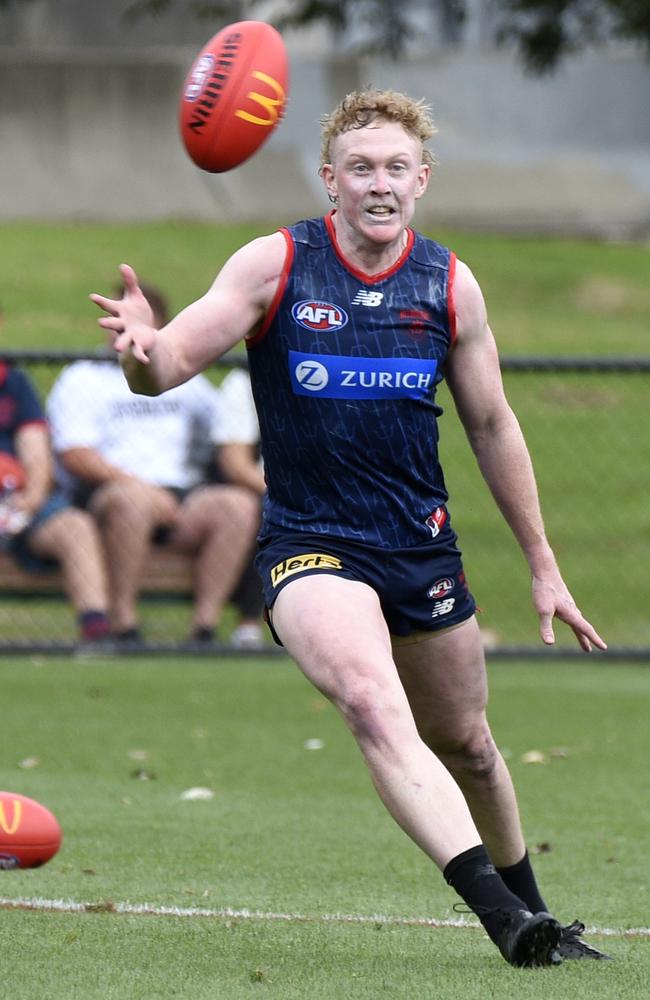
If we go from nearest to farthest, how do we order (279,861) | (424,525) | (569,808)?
1. (424,525)
2. (279,861)
3. (569,808)

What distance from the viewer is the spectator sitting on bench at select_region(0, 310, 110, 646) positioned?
411 inches

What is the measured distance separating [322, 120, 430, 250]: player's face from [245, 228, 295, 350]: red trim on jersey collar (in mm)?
150

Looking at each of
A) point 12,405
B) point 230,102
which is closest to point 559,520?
point 12,405

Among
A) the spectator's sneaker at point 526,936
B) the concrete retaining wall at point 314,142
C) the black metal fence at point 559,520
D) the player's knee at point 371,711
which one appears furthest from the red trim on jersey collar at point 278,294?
the concrete retaining wall at point 314,142

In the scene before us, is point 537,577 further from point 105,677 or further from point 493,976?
point 105,677

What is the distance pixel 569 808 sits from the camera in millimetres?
6969

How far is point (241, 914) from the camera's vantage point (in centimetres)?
514

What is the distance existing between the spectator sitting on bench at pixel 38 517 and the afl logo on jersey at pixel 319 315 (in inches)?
235

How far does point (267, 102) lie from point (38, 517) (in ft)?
18.6

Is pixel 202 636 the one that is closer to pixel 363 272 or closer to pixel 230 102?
pixel 230 102

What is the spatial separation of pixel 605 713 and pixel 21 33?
19943 millimetres

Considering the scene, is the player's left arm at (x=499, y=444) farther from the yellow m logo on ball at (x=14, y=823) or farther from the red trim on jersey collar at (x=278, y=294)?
the yellow m logo on ball at (x=14, y=823)

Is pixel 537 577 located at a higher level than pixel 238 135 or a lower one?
lower

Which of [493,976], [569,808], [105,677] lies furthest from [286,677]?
[493,976]
